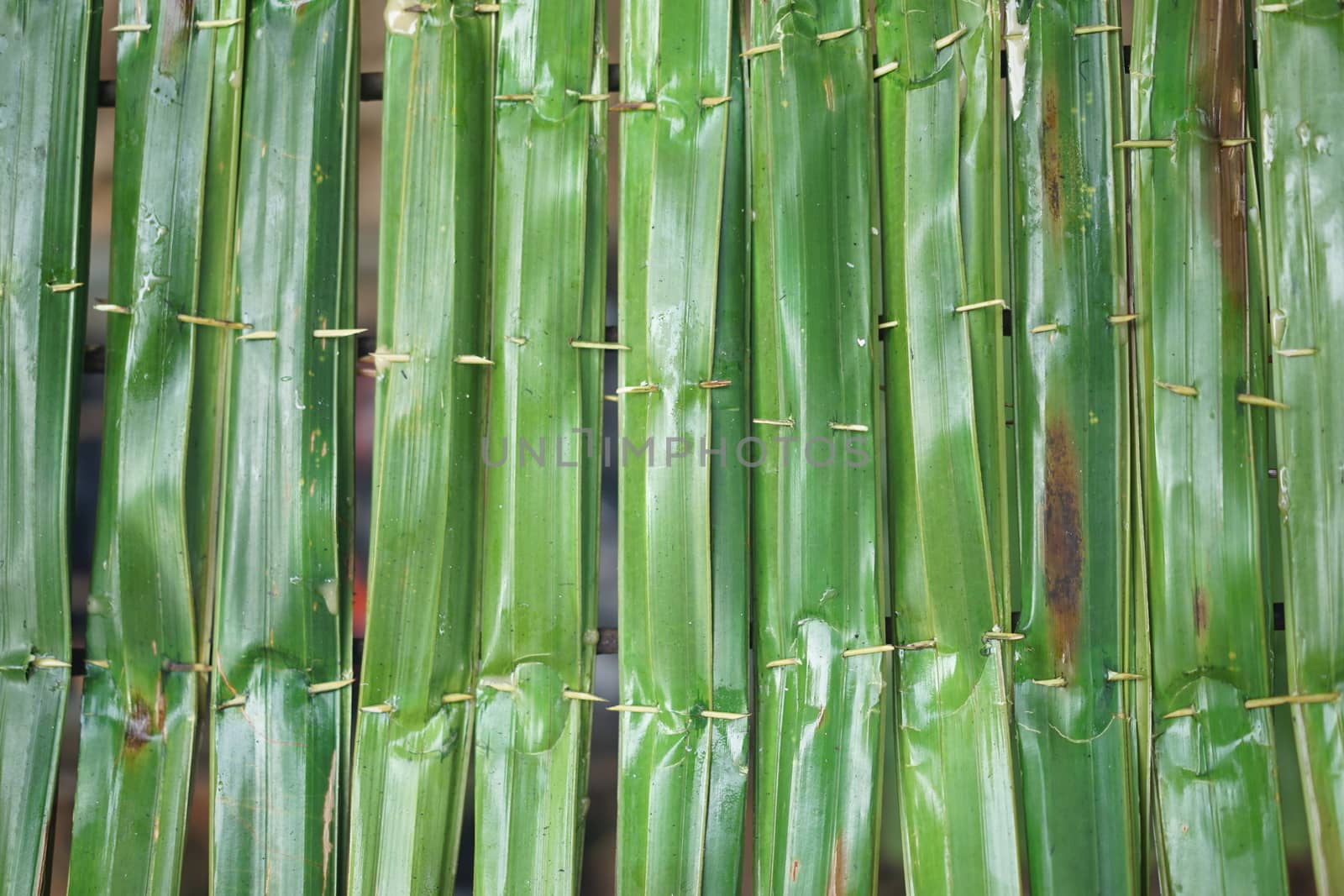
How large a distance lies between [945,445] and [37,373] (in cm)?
92

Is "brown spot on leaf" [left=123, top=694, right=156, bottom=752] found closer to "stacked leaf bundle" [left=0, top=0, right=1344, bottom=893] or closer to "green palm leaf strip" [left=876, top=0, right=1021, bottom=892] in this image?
"stacked leaf bundle" [left=0, top=0, right=1344, bottom=893]

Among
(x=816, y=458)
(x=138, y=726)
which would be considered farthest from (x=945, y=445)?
(x=138, y=726)

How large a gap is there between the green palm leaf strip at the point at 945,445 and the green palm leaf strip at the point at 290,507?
563mm

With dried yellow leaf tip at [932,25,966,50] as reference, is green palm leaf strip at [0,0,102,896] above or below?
below

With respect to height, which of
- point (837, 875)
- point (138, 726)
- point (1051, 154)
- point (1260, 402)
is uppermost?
point (1051, 154)

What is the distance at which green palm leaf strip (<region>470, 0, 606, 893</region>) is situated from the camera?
888mm

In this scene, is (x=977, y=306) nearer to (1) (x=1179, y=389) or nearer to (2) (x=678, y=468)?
(1) (x=1179, y=389)

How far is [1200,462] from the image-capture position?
2.87 ft

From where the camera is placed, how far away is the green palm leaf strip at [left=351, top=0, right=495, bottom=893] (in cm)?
89

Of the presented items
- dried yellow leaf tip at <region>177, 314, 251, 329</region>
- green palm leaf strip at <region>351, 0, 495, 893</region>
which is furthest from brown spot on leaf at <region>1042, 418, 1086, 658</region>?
dried yellow leaf tip at <region>177, 314, 251, 329</region>

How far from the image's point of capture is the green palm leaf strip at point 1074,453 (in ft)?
2.87

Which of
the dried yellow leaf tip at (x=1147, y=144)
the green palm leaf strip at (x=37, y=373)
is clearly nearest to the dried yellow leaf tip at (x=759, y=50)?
the dried yellow leaf tip at (x=1147, y=144)

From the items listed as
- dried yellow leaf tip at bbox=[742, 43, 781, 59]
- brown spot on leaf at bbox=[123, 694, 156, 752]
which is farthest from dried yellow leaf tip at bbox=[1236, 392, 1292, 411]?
brown spot on leaf at bbox=[123, 694, 156, 752]

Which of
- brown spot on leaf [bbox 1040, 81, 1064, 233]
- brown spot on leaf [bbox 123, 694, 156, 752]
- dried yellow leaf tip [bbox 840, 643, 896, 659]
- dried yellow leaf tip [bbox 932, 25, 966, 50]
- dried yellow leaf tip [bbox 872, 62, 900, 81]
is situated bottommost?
brown spot on leaf [bbox 123, 694, 156, 752]
